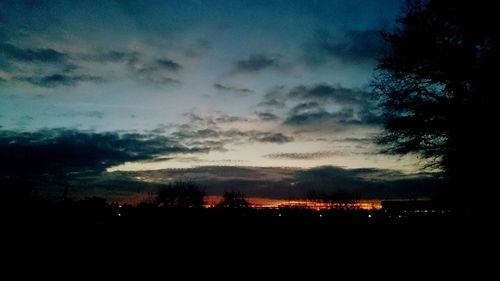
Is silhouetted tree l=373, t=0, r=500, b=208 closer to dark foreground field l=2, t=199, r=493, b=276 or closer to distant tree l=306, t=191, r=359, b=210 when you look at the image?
dark foreground field l=2, t=199, r=493, b=276

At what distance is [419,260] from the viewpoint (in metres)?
10.4

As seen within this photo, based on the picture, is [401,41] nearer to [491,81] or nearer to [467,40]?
[467,40]

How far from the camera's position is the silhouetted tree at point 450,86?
45.1 feet

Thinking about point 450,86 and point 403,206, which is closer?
point 450,86

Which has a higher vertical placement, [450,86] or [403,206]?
[450,86]

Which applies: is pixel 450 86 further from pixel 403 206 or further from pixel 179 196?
pixel 179 196

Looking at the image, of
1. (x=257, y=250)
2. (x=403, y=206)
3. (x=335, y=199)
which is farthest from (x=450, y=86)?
(x=335, y=199)

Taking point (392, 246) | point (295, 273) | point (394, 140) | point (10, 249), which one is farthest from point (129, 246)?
point (394, 140)

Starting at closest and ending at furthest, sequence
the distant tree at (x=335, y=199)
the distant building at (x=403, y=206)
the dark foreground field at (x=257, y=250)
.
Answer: the dark foreground field at (x=257, y=250)
the distant building at (x=403, y=206)
the distant tree at (x=335, y=199)

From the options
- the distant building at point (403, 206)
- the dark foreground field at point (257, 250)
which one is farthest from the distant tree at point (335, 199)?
the dark foreground field at point (257, 250)

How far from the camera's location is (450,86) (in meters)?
15.4

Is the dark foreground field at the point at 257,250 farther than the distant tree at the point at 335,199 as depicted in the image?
No

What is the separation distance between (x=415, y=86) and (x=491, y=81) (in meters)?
3.21

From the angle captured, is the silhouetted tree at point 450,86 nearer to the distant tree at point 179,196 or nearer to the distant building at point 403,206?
the distant building at point 403,206
